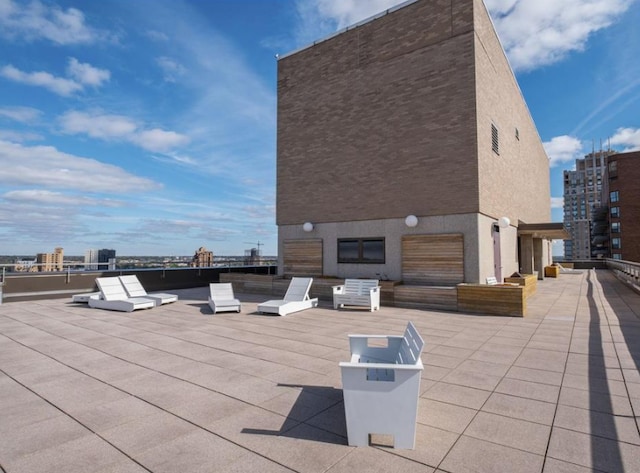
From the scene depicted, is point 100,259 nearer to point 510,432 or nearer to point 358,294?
point 358,294

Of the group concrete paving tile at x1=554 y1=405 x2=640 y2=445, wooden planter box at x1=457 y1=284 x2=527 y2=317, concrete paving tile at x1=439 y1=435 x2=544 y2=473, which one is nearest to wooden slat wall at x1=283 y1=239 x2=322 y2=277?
wooden planter box at x1=457 y1=284 x2=527 y2=317

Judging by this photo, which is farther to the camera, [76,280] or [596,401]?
[76,280]

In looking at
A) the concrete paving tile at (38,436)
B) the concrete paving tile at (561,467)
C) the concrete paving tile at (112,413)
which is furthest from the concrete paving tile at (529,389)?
the concrete paving tile at (38,436)

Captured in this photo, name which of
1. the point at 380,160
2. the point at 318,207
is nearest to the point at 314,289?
the point at 318,207

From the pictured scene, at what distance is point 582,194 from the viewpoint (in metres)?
134

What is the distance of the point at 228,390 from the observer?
14.5 feet

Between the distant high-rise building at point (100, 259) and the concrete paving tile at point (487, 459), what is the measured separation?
50.0 ft

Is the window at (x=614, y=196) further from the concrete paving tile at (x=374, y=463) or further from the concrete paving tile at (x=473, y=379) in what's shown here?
the concrete paving tile at (x=374, y=463)

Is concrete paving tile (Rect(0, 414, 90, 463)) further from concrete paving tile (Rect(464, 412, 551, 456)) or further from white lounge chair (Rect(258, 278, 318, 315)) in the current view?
white lounge chair (Rect(258, 278, 318, 315))

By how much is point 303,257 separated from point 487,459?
1254 cm

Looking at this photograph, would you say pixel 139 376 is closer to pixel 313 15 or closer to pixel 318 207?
pixel 318 207

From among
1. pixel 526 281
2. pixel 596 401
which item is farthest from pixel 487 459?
pixel 526 281

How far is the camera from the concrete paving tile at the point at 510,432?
310 cm

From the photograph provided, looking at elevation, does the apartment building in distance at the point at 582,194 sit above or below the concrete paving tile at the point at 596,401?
above
